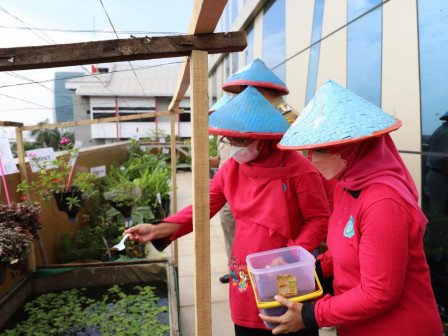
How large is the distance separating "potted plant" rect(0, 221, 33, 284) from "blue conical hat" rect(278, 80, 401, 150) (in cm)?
167

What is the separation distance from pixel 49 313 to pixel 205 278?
6.45ft

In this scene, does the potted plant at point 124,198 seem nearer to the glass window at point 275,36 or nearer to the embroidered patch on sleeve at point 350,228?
the embroidered patch on sleeve at point 350,228

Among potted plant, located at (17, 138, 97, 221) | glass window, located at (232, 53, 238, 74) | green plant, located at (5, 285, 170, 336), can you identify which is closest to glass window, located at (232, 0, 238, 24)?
glass window, located at (232, 53, 238, 74)

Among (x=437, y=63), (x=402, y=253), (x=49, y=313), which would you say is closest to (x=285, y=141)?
(x=402, y=253)

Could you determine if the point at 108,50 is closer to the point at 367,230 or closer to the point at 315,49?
the point at 367,230

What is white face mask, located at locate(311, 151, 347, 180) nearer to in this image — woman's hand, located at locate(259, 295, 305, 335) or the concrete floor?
woman's hand, located at locate(259, 295, 305, 335)

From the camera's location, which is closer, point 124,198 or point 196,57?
point 196,57

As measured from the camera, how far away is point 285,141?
1209 mm

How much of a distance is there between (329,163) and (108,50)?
0.84 meters

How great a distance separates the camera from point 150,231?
1.61 meters

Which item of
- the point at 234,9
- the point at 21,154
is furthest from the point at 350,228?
the point at 234,9

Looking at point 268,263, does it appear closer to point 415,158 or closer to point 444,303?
point 444,303

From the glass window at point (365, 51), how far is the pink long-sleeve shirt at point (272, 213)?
2.23 meters

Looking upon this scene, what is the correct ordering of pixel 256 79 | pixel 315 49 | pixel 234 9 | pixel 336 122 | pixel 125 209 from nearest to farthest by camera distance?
pixel 336 122 < pixel 256 79 < pixel 125 209 < pixel 315 49 < pixel 234 9
